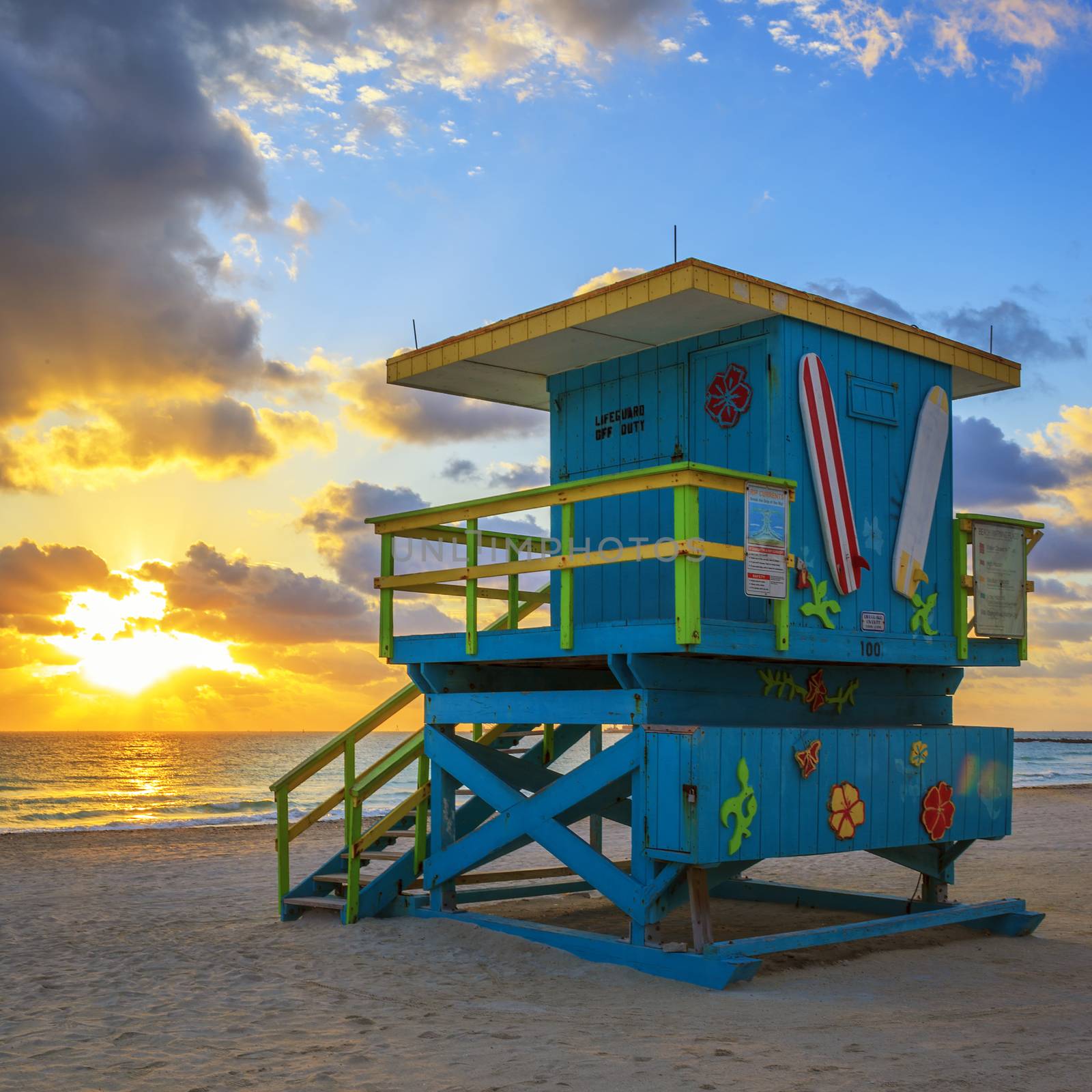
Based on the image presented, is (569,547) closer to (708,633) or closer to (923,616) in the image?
(708,633)

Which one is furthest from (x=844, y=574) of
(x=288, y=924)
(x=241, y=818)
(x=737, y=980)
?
(x=241, y=818)

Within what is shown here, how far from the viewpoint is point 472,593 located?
9711 mm

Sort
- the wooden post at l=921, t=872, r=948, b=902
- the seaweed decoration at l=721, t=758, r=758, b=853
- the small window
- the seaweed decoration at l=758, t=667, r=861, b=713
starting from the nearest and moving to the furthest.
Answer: the seaweed decoration at l=721, t=758, r=758, b=853, the seaweed decoration at l=758, t=667, r=861, b=713, the small window, the wooden post at l=921, t=872, r=948, b=902

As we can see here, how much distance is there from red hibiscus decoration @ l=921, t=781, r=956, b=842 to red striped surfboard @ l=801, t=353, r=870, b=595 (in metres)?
1.82

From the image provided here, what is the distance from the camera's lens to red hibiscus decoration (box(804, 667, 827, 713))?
32.5 ft

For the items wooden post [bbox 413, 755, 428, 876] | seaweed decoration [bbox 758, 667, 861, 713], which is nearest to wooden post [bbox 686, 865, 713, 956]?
seaweed decoration [bbox 758, 667, 861, 713]

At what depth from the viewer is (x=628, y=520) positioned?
34.4ft

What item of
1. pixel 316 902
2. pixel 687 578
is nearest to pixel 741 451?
pixel 687 578

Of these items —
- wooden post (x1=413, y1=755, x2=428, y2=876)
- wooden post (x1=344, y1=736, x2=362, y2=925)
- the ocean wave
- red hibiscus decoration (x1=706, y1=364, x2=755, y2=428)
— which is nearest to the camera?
red hibiscus decoration (x1=706, y1=364, x2=755, y2=428)

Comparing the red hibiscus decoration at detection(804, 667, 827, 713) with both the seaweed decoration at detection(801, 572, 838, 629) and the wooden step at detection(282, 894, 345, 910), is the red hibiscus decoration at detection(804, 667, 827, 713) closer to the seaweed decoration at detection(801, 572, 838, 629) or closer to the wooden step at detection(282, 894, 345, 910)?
the seaweed decoration at detection(801, 572, 838, 629)

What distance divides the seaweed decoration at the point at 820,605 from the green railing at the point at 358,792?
8.89ft

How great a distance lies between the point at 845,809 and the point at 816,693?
1115mm

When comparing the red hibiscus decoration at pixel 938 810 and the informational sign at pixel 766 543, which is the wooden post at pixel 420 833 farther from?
the red hibiscus decoration at pixel 938 810

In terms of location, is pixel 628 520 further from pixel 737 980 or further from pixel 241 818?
pixel 241 818
